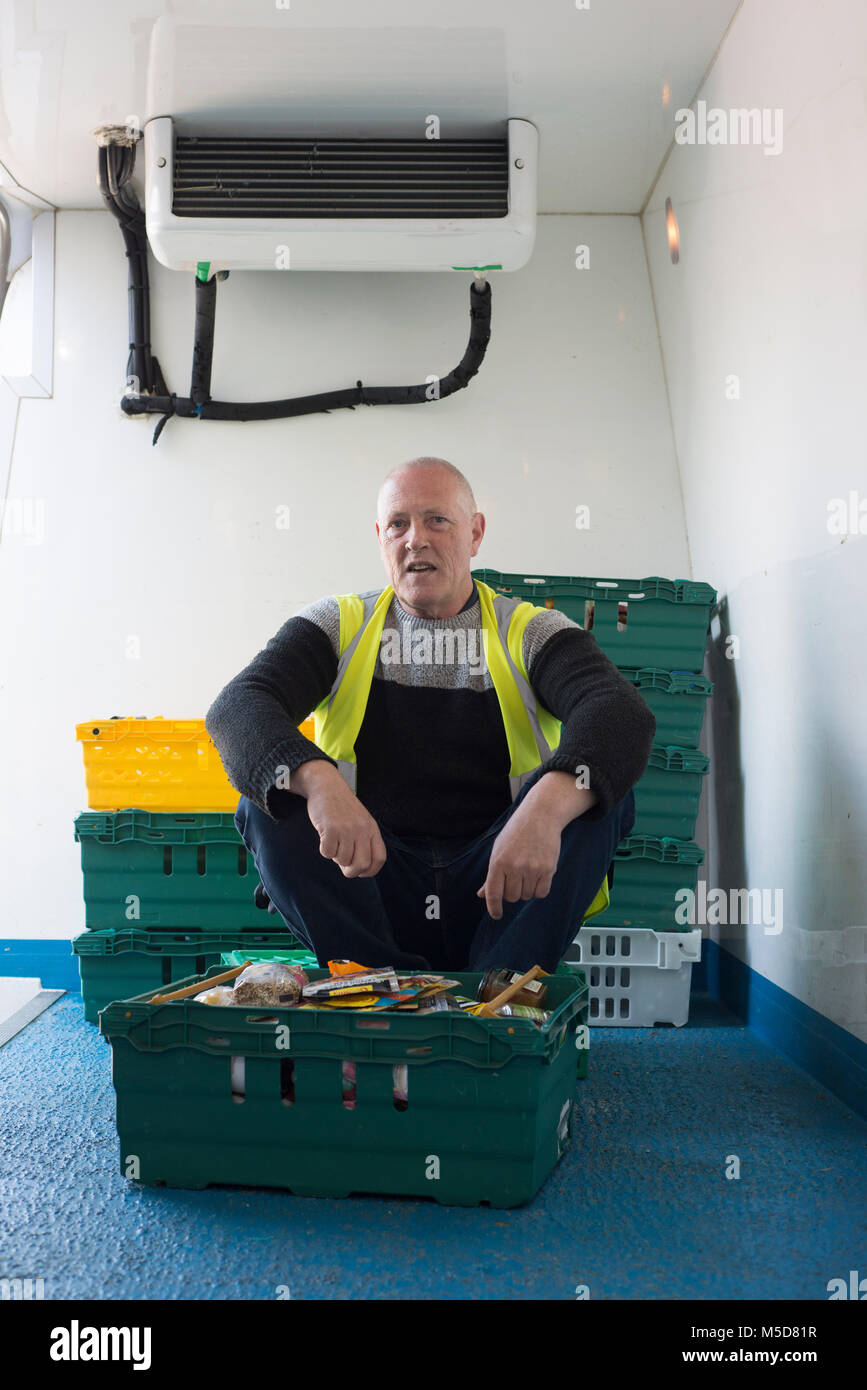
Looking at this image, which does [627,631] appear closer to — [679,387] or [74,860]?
[679,387]

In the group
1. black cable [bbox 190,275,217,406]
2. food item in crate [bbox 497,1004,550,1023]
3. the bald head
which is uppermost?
black cable [bbox 190,275,217,406]

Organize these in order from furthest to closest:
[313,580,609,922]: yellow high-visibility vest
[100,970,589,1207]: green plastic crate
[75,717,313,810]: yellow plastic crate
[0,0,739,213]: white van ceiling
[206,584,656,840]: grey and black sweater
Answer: [75,717,313,810]: yellow plastic crate → [0,0,739,213]: white van ceiling → [313,580,609,922]: yellow high-visibility vest → [206,584,656,840]: grey and black sweater → [100,970,589,1207]: green plastic crate

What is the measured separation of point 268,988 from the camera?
1.26m

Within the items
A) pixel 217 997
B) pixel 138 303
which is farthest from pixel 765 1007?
pixel 138 303

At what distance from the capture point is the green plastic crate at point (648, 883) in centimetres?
214

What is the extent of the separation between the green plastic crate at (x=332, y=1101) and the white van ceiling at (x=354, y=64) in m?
1.85

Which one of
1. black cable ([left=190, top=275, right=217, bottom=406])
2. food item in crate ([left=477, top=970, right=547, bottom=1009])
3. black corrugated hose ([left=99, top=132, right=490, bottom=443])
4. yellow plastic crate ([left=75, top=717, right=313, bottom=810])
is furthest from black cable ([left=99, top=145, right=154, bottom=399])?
food item in crate ([left=477, top=970, right=547, bottom=1009])

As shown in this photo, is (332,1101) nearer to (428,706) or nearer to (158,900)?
(428,706)

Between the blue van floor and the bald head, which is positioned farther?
the bald head

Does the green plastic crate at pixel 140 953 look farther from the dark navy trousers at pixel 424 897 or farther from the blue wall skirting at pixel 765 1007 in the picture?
the dark navy trousers at pixel 424 897

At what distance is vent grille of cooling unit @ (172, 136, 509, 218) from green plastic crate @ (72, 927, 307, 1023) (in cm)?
151

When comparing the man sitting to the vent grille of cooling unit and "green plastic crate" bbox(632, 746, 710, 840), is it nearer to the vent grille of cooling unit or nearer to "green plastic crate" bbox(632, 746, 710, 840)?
"green plastic crate" bbox(632, 746, 710, 840)

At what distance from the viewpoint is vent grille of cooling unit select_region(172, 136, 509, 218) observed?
7.36ft

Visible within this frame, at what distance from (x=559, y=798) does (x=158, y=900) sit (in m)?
1.12
